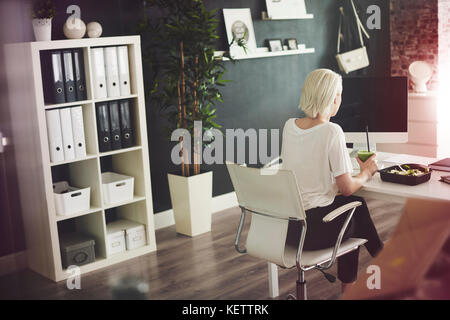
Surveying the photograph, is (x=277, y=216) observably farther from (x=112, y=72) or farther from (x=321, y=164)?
(x=112, y=72)

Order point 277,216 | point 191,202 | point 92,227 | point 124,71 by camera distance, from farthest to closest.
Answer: point 191,202
point 92,227
point 124,71
point 277,216

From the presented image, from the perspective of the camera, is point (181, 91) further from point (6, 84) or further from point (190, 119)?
point (6, 84)

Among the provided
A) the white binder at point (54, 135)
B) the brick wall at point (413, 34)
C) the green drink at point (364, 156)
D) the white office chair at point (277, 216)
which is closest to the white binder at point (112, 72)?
the white binder at point (54, 135)

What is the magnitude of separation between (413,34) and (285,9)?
69.4 inches

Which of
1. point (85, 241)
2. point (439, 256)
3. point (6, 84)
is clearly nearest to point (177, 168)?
point (85, 241)

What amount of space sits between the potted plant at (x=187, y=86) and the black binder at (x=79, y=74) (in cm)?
65

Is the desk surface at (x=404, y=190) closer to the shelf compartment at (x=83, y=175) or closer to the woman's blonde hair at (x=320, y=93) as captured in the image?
the woman's blonde hair at (x=320, y=93)

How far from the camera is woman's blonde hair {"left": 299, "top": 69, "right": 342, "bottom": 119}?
3.07 meters

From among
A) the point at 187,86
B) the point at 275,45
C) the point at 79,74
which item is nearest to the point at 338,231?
the point at 79,74

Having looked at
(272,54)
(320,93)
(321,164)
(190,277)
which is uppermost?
(272,54)

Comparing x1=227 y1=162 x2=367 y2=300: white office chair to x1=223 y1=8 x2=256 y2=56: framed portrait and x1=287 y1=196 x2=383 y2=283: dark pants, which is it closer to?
x1=287 y1=196 x2=383 y2=283: dark pants

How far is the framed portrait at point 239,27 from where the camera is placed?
529 centimetres

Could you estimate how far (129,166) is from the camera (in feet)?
14.9

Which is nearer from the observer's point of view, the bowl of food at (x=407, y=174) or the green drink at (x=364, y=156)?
the bowl of food at (x=407, y=174)
